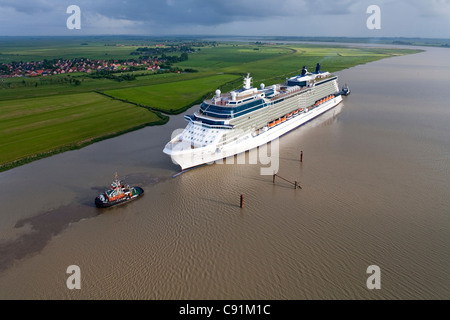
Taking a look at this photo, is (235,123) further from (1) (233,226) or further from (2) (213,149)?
(1) (233,226)

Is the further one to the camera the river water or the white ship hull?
the white ship hull

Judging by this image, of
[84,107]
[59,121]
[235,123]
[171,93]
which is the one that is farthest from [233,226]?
[171,93]

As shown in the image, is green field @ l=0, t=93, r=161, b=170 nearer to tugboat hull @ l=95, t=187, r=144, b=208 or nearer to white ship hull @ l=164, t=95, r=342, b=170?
tugboat hull @ l=95, t=187, r=144, b=208

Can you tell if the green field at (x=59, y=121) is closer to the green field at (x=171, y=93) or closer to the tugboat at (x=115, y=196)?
the green field at (x=171, y=93)

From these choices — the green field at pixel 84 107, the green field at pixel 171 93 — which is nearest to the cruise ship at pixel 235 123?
the green field at pixel 84 107

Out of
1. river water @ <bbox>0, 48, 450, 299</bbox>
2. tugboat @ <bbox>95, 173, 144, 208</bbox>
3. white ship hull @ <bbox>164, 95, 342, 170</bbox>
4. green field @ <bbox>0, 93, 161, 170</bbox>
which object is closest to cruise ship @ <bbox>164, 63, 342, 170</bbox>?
white ship hull @ <bbox>164, 95, 342, 170</bbox>

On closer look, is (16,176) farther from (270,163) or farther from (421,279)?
(421,279)
